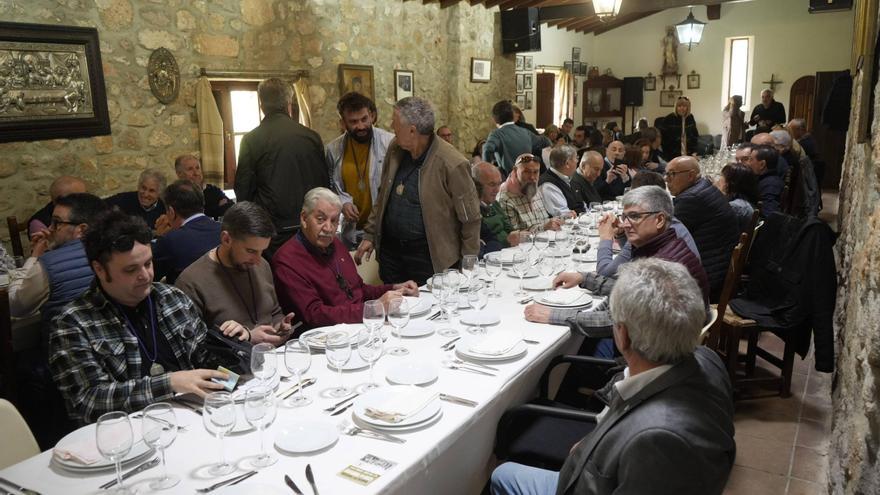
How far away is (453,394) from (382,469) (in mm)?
463

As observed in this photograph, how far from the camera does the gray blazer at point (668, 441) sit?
4.34ft

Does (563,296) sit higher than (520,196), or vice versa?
(520,196)

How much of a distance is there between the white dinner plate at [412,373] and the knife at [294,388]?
0.83 ft

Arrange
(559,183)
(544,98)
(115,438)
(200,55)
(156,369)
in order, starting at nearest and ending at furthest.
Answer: (115,438) → (156,369) → (559,183) → (200,55) → (544,98)

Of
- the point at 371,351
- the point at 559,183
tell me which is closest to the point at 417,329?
the point at 371,351

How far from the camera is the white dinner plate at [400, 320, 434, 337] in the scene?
2.43 meters

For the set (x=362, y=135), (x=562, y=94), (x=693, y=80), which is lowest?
(x=362, y=135)

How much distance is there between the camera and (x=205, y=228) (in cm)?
327

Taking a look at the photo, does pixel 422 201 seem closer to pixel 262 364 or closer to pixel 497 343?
pixel 497 343

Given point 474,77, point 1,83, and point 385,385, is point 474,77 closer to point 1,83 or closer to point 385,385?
point 1,83

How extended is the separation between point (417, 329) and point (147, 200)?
3.23m

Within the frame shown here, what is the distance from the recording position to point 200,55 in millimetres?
5750

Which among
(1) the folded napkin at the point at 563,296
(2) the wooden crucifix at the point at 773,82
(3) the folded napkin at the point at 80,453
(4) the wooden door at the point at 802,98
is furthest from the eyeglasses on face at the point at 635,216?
(2) the wooden crucifix at the point at 773,82

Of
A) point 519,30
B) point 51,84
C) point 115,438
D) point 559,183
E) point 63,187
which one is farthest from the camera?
point 519,30
